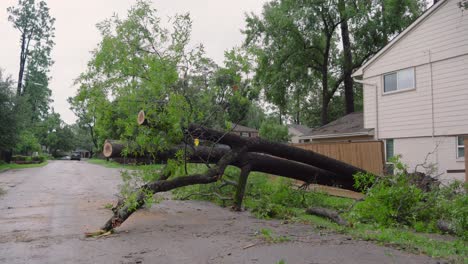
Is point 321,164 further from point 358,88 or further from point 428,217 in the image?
point 358,88

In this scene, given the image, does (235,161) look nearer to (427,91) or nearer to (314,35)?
(427,91)

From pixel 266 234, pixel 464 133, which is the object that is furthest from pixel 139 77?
pixel 464 133

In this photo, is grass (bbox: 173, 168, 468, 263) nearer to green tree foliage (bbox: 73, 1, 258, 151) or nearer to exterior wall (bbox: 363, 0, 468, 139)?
green tree foliage (bbox: 73, 1, 258, 151)

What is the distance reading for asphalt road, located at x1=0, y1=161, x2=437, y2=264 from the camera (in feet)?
16.3

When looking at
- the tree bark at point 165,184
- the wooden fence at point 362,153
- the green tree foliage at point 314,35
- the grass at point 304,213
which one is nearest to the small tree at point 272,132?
the green tree foliage at point 314,35

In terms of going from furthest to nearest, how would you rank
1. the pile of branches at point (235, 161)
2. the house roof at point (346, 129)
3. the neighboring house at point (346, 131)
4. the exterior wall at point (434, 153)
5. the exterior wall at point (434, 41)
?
Answer: the house roof at point (346, 129), the neighboring house at point (346, 131), the exterior wall at point (434, 41), the exterior wall at point (434, 153), the pile of branches at point (235, 161)

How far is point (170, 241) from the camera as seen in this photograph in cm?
613

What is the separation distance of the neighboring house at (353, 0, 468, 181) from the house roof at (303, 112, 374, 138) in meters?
1.84

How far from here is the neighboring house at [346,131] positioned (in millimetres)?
18330

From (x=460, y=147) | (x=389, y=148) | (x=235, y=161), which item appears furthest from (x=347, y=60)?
(x=235, y=161)

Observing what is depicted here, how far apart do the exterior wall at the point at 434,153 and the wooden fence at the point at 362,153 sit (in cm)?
244

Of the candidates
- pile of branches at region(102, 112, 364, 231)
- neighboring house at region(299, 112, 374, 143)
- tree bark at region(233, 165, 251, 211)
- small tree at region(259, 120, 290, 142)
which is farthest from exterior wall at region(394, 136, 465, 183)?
small tree at region(259, 120, 290, 142)

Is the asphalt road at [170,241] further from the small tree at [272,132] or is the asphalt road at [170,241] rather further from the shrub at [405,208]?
the small tree at [272,132]

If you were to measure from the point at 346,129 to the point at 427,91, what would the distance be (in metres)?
6.06
